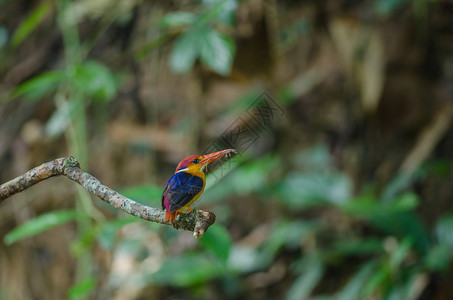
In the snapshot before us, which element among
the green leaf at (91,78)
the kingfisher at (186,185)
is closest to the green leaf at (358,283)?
the green leaf at (91,78)

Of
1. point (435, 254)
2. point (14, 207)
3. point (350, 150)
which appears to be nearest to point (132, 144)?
point (14, 207)

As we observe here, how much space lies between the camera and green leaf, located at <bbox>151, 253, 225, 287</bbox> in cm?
205

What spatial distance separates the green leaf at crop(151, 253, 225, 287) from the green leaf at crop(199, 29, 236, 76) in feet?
3.00

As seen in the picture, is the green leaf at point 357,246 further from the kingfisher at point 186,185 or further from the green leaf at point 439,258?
the kingfisher at point 186,185

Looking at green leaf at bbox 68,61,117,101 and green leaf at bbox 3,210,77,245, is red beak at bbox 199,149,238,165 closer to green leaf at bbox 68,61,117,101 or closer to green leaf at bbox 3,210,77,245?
green leaf at bbox 3,210,77,245

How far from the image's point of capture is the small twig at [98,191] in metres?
0.50

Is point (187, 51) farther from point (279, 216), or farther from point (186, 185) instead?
point (279, 216)

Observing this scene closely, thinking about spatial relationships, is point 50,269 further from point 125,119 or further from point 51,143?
point 125,119

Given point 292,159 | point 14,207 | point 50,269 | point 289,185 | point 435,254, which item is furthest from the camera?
point 292,159

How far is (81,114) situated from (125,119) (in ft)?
3.09

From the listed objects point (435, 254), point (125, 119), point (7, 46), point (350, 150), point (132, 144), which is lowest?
point (435, 254)

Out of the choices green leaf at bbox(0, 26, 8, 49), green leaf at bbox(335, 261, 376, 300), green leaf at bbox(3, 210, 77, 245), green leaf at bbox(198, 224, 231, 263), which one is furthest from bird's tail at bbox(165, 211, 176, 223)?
green leaf at bbox(0, 26, 8, 49)

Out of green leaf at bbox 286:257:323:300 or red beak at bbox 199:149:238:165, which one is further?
green leaf at bbox 286:257:323:300

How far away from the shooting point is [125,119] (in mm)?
2713
